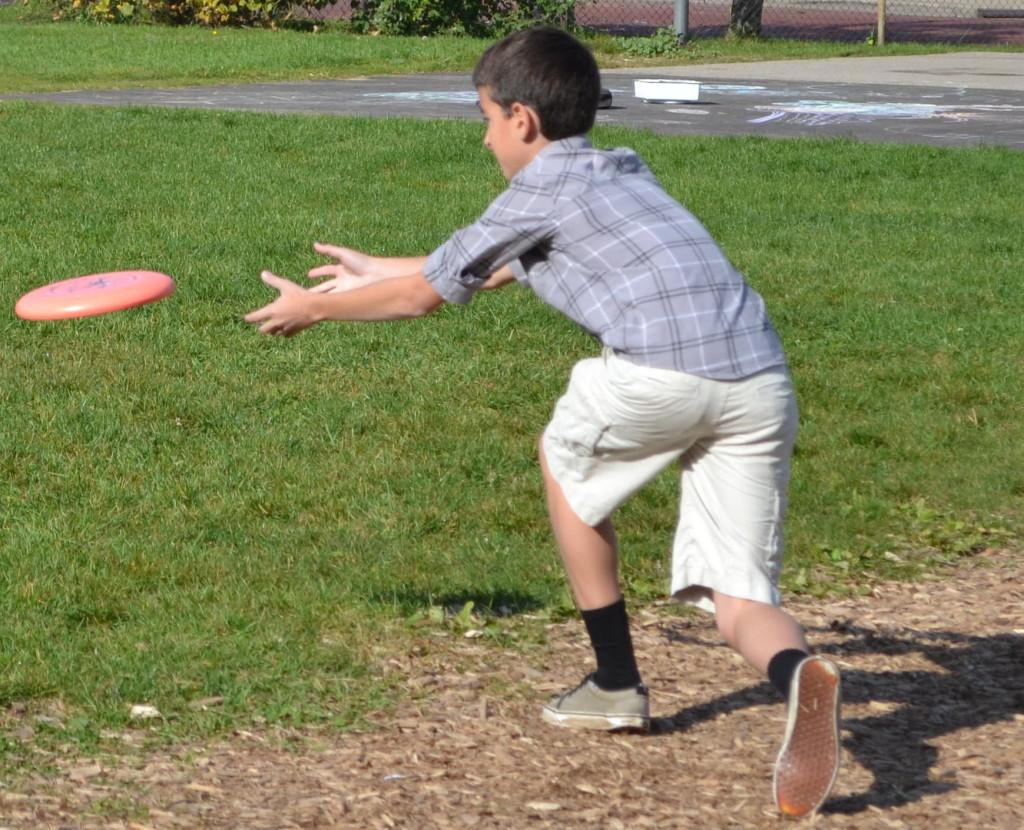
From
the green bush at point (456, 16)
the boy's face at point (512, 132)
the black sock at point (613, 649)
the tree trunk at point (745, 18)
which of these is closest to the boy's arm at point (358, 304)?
the boy's face at point (512, 132)

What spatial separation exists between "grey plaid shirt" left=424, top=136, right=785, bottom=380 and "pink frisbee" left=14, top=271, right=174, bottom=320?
1411mm

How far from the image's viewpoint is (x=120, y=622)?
4609mm

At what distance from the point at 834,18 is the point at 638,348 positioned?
3427cm

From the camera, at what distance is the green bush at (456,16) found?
80.8 ft

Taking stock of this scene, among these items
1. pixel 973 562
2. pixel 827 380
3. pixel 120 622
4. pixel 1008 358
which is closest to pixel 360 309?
pixel 120 622

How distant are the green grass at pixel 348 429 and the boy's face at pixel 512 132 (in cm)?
139

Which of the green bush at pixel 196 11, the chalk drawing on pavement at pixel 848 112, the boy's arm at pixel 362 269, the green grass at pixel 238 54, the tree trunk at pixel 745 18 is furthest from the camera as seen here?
the tree trunk at pixel 745 18

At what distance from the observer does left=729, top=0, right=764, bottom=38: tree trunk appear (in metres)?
27.3

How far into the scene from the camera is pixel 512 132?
139 inches

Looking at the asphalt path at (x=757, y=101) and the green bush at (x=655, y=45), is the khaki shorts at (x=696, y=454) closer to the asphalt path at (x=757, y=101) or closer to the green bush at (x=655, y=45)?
the asphalt path at (x=757, y=101)

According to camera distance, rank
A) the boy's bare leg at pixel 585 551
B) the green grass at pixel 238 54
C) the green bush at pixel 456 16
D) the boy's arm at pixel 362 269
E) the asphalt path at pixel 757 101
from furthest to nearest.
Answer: the green bush at pixel 456 16 < the green grass at pixel 238 54 < the asphalt path at pixel 757 101 < the boy's arm at pixel 362 269 < the boy's bare leg at pixel 585 551

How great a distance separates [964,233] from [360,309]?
734cm

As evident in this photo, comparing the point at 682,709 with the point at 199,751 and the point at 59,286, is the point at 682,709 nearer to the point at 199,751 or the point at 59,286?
the point at 199,751

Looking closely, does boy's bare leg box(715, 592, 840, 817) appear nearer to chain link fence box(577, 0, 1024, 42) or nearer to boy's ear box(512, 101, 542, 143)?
boy's ear box(512, 101, 542, 143)
